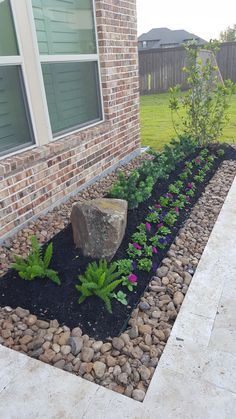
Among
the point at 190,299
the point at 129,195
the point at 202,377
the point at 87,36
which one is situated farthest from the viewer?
the point at 87,36

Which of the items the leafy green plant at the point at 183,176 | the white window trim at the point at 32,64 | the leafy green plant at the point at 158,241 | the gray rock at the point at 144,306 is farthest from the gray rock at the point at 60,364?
the leafy green plant at the point at 183,176

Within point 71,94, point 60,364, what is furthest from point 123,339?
point 71,94

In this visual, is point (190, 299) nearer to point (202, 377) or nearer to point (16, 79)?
point (202, 377)

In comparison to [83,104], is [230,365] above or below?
below

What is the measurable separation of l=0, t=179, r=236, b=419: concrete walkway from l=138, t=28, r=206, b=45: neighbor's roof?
34.2 metres

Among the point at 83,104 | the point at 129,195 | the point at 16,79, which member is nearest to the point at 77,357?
the point at 129,195

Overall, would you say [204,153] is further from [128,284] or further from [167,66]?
[167,66]

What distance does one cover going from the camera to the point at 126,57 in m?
4.60

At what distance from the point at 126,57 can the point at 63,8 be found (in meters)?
1.39

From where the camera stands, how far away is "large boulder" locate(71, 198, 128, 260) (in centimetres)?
245

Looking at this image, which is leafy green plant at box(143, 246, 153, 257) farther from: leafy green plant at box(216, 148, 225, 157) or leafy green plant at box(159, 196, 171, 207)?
leafy green plant at box(216, 148, 225, 157)

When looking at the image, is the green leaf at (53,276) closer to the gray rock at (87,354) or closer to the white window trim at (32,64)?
the gray rock at (87,354)

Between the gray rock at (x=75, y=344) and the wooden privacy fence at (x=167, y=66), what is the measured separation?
1319 centimetres

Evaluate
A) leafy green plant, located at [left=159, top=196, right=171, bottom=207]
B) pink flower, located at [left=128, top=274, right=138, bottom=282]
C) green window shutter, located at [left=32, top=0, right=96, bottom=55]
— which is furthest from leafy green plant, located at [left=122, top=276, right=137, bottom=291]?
green window shutter, located at [left=32, top=0, right=96, bottom=55]
